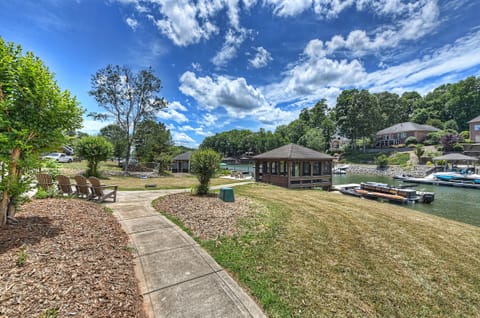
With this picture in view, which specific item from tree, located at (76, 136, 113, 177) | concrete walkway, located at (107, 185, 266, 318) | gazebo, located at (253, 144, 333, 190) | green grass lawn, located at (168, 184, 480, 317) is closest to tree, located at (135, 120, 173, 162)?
tree, located at (76, 136, 113, 177)

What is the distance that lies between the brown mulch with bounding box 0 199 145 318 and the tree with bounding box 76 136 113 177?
13036 millimetres

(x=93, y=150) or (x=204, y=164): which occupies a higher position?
(x=93, y=150)

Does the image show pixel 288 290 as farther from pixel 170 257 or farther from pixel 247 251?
pixel 170 257

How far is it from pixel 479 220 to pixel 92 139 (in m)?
25.3

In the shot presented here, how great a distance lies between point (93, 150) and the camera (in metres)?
15.3

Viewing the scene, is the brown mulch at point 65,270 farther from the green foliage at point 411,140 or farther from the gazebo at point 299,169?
the green foliage at point 411,140

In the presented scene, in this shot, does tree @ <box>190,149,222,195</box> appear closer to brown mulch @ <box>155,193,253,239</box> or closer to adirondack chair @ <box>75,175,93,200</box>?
brown mulch @ <box>155,193,253,239</box>

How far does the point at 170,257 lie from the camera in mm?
3520

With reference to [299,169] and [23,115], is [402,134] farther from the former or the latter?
[23,115]

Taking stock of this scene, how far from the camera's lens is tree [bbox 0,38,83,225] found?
3.18m

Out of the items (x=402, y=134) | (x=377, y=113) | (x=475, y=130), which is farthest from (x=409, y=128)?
(x=475, y=130)

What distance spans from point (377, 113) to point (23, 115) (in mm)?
56986

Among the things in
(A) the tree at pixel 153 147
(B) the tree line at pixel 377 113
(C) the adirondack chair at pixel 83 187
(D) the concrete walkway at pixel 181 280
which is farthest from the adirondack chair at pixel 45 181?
(B) the tree line at pixel 377 113

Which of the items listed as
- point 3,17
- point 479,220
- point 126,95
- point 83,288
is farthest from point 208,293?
point 126,95
